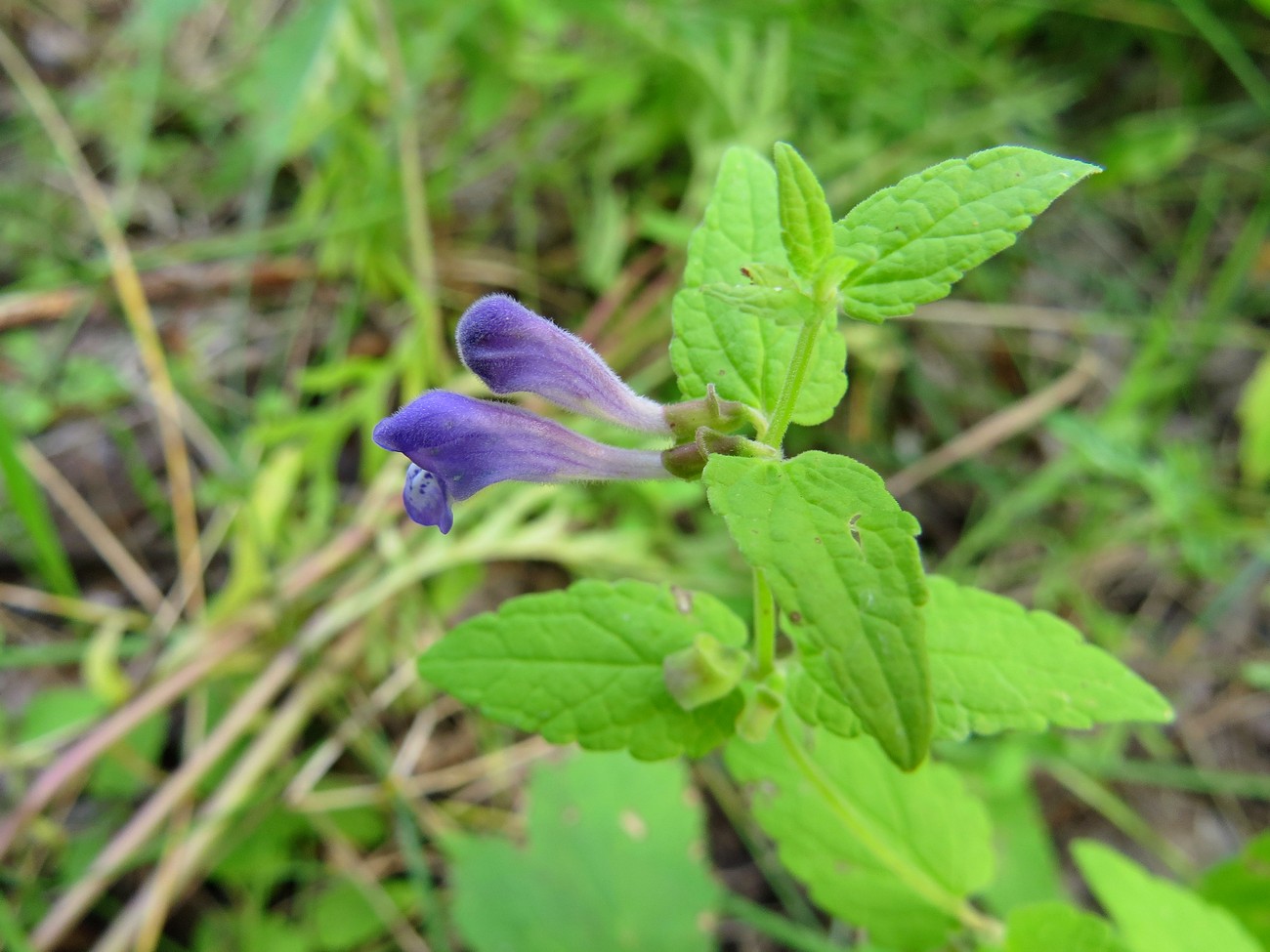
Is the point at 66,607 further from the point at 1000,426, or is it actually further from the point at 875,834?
the point at 1000,426

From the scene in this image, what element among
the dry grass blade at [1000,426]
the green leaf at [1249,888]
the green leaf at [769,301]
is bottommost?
the green leaf at [1249,888]

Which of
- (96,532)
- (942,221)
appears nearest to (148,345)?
(96,532)

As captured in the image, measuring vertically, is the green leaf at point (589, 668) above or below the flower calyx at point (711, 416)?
below

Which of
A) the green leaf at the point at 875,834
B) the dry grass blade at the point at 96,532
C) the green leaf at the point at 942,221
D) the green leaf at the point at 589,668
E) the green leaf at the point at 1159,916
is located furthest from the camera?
the dry grass blade at the point at 96,532

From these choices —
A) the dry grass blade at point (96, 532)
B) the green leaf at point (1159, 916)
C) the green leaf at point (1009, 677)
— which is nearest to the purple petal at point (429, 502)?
the green leaf at point (1009, 677)

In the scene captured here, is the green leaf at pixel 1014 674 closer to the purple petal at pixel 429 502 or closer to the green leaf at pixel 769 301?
the green leaf at pixel 769 301

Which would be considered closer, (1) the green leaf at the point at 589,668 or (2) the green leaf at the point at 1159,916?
(1) the green leaf at the point at 589,668

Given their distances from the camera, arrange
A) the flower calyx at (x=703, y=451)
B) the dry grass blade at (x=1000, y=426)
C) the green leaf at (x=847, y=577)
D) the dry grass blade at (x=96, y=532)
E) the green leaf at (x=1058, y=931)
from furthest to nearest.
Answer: the dry grass blade at (x=1000, y=426) < the dry grass blade at (x=96, y=532) < the green leaf at (x=1058, y=931) < the flower calyx at (x=703, y=451) < the green leaf at (x=847, y=577)
